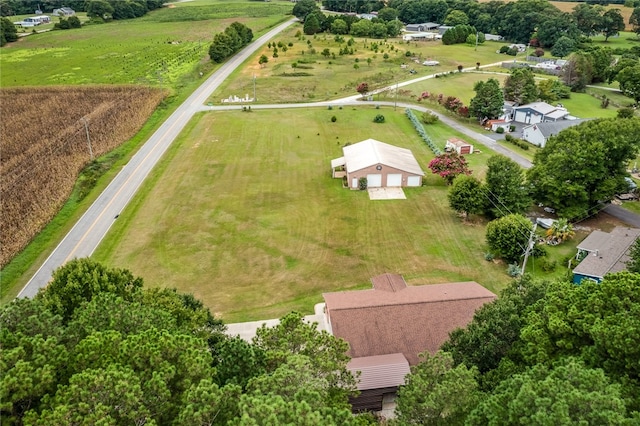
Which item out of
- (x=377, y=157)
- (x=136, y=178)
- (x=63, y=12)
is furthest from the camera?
(x=63, y=12)

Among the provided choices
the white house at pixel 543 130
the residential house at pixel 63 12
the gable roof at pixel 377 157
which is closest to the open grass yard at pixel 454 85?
the white house at pixel 543 130

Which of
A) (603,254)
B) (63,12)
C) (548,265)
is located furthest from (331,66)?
(63,12)

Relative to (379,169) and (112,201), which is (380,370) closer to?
(379,169)

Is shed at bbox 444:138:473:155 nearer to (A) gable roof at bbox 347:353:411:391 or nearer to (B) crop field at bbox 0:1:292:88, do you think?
(A) gable roof at bbox 347:353:411:391

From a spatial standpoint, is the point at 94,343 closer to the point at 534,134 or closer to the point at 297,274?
the point at 297,274

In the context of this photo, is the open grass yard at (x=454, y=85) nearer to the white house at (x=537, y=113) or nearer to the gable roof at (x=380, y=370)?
the white house at (x=537, y=113)

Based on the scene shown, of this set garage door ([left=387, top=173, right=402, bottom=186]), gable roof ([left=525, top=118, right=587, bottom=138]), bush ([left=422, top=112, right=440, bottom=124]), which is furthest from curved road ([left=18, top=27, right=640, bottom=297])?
garage door ([left=387, top=173, right=402, bottom=186])

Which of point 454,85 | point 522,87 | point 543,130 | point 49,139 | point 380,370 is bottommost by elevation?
point 380,370
